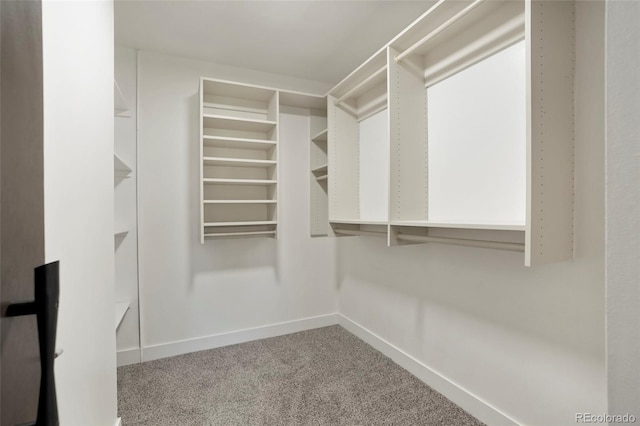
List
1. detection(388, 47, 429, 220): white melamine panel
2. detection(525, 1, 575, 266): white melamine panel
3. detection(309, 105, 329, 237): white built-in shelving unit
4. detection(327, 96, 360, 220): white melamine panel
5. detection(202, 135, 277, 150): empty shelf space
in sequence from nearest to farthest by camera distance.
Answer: detection(525, 1, 575, 266): white melamine panel < detection(388, 47, 429, 220): white melamine panel < detection(202, 135, 277, 150): empty shelf space < detection(327, 96, 360, 220): white melamine panel < detection(309, 105, 329, 237): white built-in shelving unit

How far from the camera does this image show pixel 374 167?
2.51 m

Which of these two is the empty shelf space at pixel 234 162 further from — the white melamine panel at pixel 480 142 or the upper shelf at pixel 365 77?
the white melamine panel at pixel 480 142

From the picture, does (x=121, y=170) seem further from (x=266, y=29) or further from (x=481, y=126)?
(x=481, y=126)

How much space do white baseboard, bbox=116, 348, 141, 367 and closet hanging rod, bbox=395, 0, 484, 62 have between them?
3.13 metres

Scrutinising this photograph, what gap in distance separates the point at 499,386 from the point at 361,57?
2.78 meters

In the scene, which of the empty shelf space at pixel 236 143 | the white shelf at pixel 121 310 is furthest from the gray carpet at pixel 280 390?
the empty shelf space at pixel 236 143

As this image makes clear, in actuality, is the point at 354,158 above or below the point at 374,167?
above

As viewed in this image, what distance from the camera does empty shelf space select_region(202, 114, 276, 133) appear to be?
251 centimetres

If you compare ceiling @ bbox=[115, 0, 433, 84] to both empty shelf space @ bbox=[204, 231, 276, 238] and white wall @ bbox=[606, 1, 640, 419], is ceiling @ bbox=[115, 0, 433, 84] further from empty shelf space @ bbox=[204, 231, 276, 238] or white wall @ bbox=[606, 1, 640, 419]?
white wall @ bbox=[606, 1, 640, 419]

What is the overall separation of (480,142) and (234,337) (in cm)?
267

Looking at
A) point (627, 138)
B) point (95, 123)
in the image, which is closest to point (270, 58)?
point (95, 123)

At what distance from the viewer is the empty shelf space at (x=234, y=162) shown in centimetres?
247

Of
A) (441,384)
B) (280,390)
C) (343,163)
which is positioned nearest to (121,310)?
(280,390)

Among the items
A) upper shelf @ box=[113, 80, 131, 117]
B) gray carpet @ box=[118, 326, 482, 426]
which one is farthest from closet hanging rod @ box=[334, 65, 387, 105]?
gray carpet @ box=[118, 326, 482, 426]
